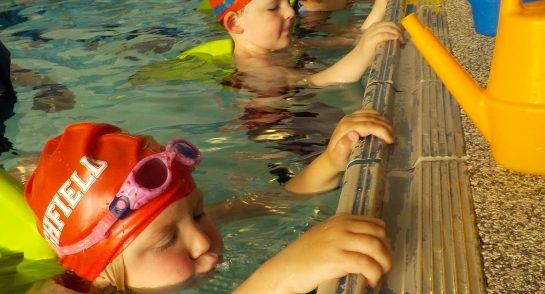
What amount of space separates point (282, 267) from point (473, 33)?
1496 mm

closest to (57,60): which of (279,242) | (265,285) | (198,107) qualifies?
(198,107)

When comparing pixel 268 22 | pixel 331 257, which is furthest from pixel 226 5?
pixel 331 257

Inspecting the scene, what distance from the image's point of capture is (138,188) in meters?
2.01

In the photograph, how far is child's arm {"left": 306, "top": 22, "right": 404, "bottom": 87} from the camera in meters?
2.83

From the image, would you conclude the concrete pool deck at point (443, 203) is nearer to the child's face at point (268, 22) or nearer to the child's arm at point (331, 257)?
the child's arm at point (331, 257)

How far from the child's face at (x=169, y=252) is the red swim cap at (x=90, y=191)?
30 mm

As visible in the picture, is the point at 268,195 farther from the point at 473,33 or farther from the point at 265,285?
the point at 265,285

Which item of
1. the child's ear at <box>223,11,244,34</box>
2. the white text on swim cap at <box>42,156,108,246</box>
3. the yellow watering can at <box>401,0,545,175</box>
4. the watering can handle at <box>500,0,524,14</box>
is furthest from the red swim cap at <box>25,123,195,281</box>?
the child's ear at <box>223,11,244,34</box>

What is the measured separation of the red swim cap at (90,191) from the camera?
202 centimetres

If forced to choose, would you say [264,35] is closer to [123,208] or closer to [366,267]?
[123,208]

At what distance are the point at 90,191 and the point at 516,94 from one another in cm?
125

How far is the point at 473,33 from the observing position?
8.39 ft

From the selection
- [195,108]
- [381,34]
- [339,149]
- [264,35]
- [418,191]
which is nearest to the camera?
[418,191]

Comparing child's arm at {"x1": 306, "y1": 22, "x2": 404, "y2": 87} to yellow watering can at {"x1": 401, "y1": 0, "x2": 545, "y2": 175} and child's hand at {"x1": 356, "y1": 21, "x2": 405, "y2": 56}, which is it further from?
yellow watering can at {"x1": 401, "y1": 0, "x2": 545, "y2": 175}
